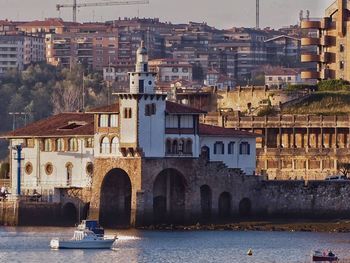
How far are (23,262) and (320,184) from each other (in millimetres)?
27758

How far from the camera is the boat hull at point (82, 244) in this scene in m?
111

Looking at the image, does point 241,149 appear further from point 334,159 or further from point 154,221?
point 334,159

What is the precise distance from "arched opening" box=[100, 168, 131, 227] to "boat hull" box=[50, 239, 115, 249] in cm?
1147

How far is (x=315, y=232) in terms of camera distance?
119875mm

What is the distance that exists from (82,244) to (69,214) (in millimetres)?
14163

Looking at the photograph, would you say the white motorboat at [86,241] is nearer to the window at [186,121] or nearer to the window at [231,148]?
the window at [186,121]

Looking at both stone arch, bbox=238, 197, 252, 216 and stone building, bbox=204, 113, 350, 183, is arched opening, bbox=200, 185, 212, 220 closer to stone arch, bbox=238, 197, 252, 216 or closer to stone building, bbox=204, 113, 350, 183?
stone arch, bbox=238, 197, 252, 216

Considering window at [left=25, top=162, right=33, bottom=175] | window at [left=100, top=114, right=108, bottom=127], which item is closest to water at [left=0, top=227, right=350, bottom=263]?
window at [left=100, top=114, right=108, bottom=127]

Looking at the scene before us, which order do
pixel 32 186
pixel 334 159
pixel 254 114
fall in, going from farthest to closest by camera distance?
pixel 254 114 < pixel 334 159 < pixel 32 186

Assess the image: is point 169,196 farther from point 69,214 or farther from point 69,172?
point 69,172

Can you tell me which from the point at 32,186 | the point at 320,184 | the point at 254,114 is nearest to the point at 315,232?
the point at 320,184

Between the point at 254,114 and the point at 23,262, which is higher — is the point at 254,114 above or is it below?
above

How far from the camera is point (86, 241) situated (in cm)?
11188

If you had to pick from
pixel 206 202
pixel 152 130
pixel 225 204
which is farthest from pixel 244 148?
pixel 152 130
